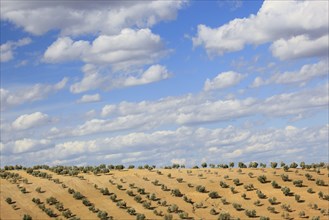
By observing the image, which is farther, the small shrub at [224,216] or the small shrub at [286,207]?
the small shrub at [286,207]

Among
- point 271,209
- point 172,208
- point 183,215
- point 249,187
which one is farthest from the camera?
point 249,187

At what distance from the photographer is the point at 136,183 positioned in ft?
Answer: 257

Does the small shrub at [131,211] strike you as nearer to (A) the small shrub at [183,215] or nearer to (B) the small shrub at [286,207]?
(A) the small shrub at [183,215]

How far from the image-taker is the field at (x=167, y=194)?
65812 millimetres

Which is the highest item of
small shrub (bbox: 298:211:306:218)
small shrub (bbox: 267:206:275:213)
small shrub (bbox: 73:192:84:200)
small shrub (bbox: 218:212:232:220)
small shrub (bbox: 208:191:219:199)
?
small shrub (bbox: 73:192:84:200)

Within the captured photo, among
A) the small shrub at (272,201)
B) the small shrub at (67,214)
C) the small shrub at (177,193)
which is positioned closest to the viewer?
the small shrub at (67,214)

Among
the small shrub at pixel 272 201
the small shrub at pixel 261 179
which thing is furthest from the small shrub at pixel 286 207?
the small shrub at pixel 261 179

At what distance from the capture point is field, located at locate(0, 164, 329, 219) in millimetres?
65812

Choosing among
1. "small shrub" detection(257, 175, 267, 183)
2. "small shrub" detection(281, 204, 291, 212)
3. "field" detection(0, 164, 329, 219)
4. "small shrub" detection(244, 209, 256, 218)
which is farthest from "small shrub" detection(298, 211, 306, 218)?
"small shrub" detection(257, 175, 267, 183)

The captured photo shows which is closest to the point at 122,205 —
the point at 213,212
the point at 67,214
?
the point at 67,214

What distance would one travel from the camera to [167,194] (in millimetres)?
73438

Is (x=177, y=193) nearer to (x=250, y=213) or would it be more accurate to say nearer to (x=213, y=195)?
(x=213, y=195)

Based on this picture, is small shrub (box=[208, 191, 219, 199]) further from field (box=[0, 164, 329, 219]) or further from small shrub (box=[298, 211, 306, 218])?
small shrub (box=[298, 211, 306, 218])

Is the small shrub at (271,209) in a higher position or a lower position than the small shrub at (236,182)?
lower
